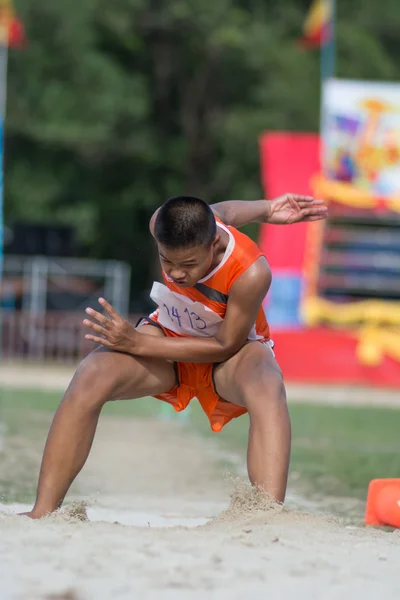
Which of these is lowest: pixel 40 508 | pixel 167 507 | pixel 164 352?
pixel 167 507

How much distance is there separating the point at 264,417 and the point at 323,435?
734cm

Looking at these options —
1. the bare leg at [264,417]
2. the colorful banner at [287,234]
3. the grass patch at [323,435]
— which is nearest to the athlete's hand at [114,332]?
the bare leg at [264,417]

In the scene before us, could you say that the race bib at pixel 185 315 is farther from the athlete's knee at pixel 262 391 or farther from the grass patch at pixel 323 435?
the grass patch at pixel 323 435

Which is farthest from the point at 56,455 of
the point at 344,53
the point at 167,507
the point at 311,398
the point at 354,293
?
the point at 344,53

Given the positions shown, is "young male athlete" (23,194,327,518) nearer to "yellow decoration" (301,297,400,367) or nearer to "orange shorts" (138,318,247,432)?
"orange shorts" (138,318,247,432)

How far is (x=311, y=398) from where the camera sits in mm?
17234

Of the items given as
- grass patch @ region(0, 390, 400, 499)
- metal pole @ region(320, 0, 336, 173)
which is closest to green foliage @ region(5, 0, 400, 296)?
metal pole @ region(320, 0, 336, 173)

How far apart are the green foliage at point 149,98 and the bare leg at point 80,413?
25238 millimetres

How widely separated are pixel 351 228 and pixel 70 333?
664 centimetres

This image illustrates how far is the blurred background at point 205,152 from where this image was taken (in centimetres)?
2148

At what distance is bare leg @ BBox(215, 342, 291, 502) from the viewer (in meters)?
4.57

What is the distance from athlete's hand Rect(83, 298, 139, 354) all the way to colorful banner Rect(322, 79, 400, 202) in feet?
56.1

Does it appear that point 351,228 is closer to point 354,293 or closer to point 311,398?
point 354,293

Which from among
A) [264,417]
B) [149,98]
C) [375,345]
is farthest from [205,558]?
[149,98]
